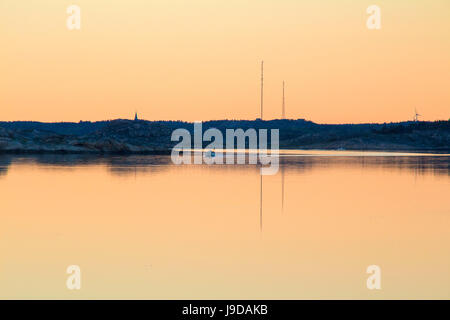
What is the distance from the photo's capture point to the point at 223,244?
12.8m

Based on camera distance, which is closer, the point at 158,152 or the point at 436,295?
the point at 436,295

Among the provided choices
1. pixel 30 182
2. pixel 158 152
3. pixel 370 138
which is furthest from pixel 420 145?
pixel 30 182

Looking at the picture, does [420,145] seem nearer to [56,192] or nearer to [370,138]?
[370,138]

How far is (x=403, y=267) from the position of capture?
10766 millimetres

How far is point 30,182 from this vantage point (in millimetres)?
28656

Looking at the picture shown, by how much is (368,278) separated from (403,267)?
1.26 metres

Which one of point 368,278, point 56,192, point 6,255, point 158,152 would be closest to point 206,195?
point 56,192

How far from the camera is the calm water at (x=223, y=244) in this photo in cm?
938

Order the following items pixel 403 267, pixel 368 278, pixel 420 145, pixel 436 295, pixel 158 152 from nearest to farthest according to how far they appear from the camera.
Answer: pixel 436 295
pixel 368 278
pixel 403 267
pixel 158 152
pixel 420 145

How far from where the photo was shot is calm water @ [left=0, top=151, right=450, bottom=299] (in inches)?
369

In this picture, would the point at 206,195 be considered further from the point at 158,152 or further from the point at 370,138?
the point at 370,138
